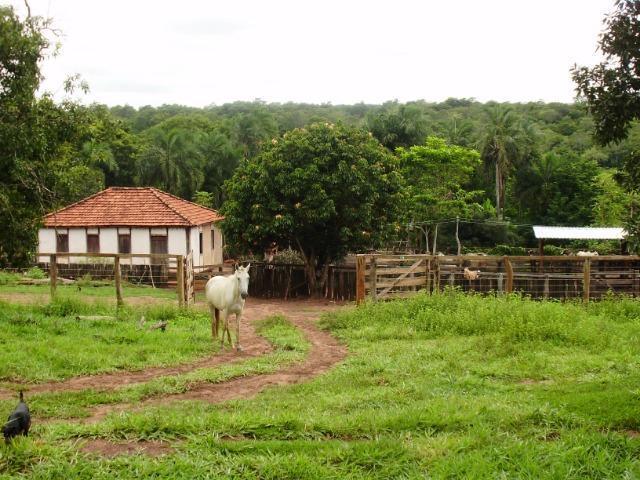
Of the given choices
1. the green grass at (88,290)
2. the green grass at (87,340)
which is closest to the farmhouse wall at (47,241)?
the green grass at (88,290)

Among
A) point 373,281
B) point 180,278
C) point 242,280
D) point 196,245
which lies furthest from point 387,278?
point 196,245

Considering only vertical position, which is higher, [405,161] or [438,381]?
[405,161]

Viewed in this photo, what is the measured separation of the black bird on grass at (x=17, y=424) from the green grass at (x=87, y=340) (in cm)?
380

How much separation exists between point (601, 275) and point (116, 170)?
137 ft

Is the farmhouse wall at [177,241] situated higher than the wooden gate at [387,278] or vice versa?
the farmhouse wall at [177,241]

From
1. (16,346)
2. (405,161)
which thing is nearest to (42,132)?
(16,346)

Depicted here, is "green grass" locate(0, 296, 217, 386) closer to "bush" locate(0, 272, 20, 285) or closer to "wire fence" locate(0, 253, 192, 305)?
"wire fence" locate(0, 253, 192, 305)

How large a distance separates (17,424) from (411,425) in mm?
4380

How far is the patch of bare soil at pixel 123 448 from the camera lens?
6.88 metres

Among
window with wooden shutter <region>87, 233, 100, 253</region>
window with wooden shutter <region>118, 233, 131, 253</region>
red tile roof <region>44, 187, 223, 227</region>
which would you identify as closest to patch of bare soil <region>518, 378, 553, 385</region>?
red tile roof <region>44, 187, 223, 227</region>

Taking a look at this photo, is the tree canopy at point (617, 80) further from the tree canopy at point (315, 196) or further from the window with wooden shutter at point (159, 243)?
the window with wooden shutter at point (159, 243)

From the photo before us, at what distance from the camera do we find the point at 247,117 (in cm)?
5744

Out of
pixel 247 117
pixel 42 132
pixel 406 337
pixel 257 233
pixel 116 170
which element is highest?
pixel 247 117

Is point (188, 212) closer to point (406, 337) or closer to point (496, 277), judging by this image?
point (496, 277)
